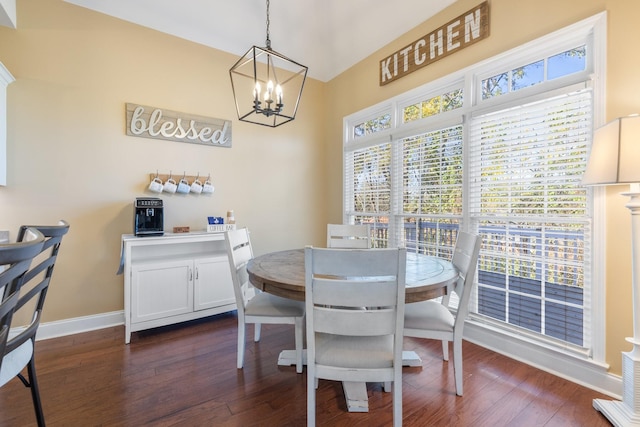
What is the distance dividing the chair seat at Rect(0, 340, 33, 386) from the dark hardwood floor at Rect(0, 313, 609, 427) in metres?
0.58

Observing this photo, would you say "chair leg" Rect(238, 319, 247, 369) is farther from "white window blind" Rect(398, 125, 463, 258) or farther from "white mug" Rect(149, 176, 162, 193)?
"white window blind" Rect(398, 125, 463, 258)

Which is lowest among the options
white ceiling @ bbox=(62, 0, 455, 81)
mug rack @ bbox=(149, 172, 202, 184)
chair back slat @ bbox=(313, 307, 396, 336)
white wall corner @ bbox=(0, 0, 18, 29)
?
chair back slat @ bbox=(313, 307, 396, 336)

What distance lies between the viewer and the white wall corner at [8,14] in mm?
2177

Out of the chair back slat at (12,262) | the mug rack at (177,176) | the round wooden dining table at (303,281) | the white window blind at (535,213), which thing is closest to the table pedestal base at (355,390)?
the round wooden dining table at (303,281)

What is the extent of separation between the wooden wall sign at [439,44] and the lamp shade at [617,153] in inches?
54.0

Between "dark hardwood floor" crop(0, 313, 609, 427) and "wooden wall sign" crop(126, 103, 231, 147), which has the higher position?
"wooden wall sign" crop(126, 103, 231, 147)

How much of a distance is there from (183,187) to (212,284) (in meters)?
1.08

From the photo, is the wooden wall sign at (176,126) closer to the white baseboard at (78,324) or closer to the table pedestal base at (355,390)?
the white baseboard at (78,324)

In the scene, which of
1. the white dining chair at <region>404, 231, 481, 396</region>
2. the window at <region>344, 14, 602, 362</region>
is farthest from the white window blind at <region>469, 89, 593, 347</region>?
the white dining chair at <region>404, 231, 481, 396</region>

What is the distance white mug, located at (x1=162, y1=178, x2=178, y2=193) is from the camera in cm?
292

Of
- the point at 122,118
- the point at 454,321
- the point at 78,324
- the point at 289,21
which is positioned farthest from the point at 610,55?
the point at 78,324

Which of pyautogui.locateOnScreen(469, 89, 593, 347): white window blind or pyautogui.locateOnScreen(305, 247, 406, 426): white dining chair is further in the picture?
pyautogui.locateOnScreen(469, 89, 593, 347): white window blind

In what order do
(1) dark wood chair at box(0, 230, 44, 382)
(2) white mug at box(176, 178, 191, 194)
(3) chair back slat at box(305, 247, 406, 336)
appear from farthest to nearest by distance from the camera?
(2) white mug at box(176, 178, 191, 194) < (3) chair back slat at box(305, 247, 406, 336) < (1) dark wood chair at box(0, 230, 44, 382)

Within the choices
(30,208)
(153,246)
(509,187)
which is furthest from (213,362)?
(509,187)
